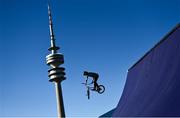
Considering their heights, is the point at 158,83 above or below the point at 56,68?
below

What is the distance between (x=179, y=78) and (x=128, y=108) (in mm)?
5769

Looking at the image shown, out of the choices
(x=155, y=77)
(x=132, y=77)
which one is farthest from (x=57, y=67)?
(x=155, y=77)

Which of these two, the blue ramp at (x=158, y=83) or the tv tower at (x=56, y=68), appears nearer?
the blue ramp at (x=158, y=83)

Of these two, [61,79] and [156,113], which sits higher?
[61,79]

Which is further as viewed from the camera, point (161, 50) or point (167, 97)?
point (161, 50)

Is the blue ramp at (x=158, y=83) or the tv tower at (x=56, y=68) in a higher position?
the tv tower at (x=56, y=68)

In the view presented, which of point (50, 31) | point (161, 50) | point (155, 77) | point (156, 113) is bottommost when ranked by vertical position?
point (156, 113)

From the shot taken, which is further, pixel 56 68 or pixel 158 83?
pixel 56 68

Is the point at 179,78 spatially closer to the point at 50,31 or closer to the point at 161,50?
the point at 161,50

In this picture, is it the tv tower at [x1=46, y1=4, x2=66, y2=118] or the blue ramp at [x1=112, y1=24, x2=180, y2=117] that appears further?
the tv tower at [x1=46, y1=4, x2=66, y2=118]

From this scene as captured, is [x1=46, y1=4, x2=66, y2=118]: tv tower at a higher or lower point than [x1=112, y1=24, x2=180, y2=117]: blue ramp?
higher

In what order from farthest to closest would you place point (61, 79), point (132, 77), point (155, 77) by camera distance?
1. point (61, 79)
2. point (132, 77)
3. point (155, 77)

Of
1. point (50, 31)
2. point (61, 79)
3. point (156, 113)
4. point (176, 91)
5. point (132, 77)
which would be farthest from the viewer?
point (50, 31)

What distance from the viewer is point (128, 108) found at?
1744cm
